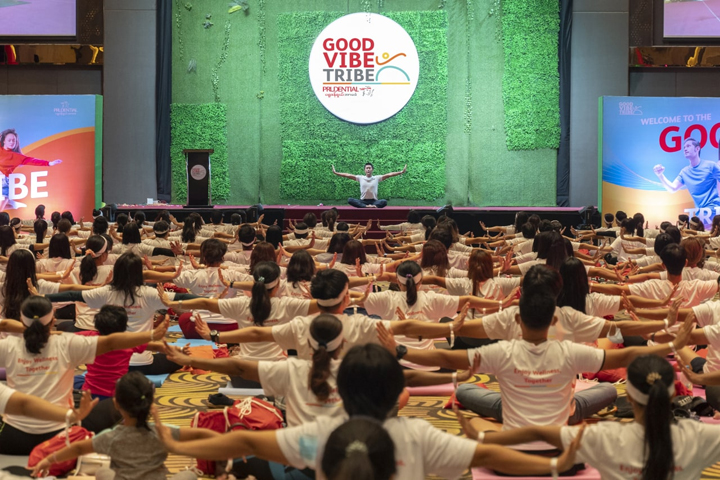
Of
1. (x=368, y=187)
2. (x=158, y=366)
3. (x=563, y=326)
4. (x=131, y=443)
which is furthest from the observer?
(x=368, y=187)

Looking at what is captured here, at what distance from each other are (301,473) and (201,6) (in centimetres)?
1424

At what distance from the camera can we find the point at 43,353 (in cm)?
378

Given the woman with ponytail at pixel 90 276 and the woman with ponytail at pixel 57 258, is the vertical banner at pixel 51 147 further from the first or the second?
the woman with ponytail at pixel 90 276

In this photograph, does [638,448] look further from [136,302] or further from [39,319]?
[136,302]

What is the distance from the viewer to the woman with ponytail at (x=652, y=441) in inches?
97.0

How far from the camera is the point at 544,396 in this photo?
344cm

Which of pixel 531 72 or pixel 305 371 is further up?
pixel 531 72

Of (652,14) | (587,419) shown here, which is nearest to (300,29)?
(652,14)

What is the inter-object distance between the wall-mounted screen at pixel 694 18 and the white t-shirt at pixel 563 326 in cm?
1310

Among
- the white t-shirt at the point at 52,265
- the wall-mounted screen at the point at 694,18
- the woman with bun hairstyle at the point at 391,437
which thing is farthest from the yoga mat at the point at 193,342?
the wall-mounted screen at the point at 694,18

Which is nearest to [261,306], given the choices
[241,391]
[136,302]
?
[241,391]

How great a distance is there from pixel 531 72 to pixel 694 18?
3.17 m

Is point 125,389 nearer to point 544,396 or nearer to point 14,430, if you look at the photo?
point 14,430

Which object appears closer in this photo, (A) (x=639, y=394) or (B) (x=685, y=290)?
(A) (x=639, y=394)
